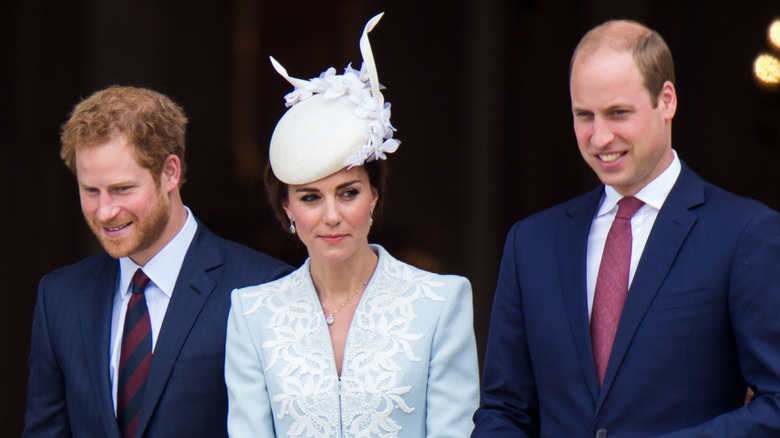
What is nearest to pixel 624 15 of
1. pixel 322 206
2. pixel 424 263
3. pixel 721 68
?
pixel 721 68

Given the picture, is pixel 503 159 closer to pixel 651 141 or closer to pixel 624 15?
pixel 624 15

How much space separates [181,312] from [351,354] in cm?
54

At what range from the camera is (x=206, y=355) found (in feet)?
10.4

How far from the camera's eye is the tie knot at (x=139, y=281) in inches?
130

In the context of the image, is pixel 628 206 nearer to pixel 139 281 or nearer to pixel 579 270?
pixel 579 270

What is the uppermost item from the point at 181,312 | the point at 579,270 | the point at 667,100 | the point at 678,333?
the point at 667,100

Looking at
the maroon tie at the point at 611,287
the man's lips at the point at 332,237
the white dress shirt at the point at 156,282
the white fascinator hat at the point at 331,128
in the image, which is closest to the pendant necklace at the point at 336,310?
the man's lips at the point at 332,237

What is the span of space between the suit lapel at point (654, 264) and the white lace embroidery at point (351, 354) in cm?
58

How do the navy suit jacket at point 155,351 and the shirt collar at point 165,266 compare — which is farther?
the shirt collar at point 165,266

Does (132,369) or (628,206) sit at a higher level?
(628,206)

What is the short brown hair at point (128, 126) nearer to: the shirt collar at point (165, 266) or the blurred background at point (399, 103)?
the shirt collar at point (165, 266)

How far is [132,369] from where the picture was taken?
3199mm

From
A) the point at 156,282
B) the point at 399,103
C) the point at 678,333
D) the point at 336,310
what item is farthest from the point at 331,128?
the point at 399,103

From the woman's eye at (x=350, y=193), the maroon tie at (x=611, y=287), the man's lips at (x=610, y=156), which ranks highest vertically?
the man's lips at (x=610, y=156)
